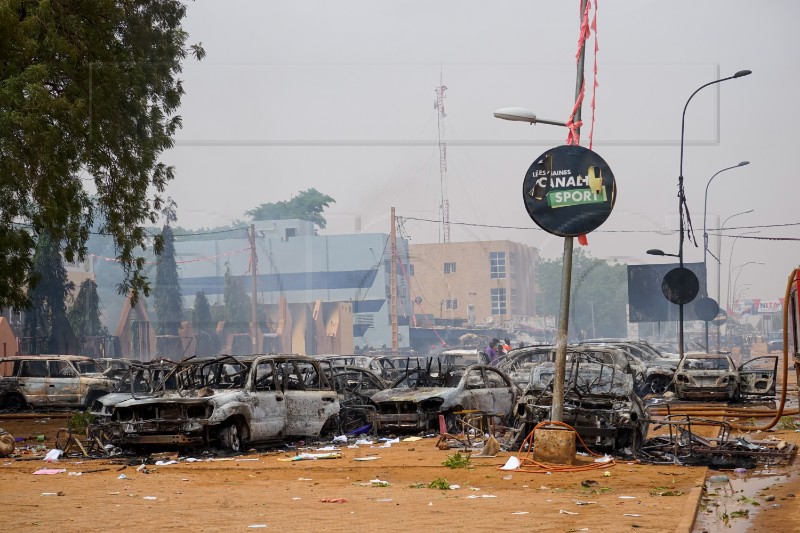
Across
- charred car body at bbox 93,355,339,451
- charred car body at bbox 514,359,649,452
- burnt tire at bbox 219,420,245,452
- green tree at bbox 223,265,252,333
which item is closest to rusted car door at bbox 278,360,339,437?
charred car body at bbox 93,355,339,451

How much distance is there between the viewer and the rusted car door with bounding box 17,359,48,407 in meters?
28.1

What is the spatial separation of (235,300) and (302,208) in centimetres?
1902

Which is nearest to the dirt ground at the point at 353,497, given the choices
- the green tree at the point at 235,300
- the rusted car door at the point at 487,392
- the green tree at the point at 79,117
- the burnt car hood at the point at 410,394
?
the burnt car hood at the point at 410,394

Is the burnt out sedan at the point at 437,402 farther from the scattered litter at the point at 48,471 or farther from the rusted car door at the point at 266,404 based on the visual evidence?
the scattered litter at the point at 48,471

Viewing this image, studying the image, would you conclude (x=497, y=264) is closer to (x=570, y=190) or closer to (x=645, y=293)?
(x=645, y=293)

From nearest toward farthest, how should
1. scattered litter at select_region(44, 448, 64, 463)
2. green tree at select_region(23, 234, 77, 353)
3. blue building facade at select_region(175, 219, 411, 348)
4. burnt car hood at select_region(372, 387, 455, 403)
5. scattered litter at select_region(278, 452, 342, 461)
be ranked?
scattered litter at select_region(278, 452, 342, 461) < scattered litter at select_region(44, 448, 64, 463) < burnt car hood at select_region(372, 387, 455, 403) < green tree at select_region(23, 234, 77, 353) < blue building facade at select_region(175, 219, 411, 348)

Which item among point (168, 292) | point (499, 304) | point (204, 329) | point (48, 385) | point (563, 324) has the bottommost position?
point (48, 385)

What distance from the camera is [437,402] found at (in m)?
19.0

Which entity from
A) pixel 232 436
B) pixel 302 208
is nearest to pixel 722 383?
pixel 232 436

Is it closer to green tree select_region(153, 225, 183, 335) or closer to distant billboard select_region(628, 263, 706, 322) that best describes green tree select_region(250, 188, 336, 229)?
green tree select_region(153, 225, 183, 335)

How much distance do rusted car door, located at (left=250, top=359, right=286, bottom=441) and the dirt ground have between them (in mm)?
680

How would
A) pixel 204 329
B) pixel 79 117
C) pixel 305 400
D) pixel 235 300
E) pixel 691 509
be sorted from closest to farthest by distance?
pixel 691 509
pixel 305 400
pixel 79 117
pixel 204 329
pixel 235 300

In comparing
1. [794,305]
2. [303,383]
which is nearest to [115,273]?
[303,383]

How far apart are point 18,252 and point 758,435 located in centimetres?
1536
